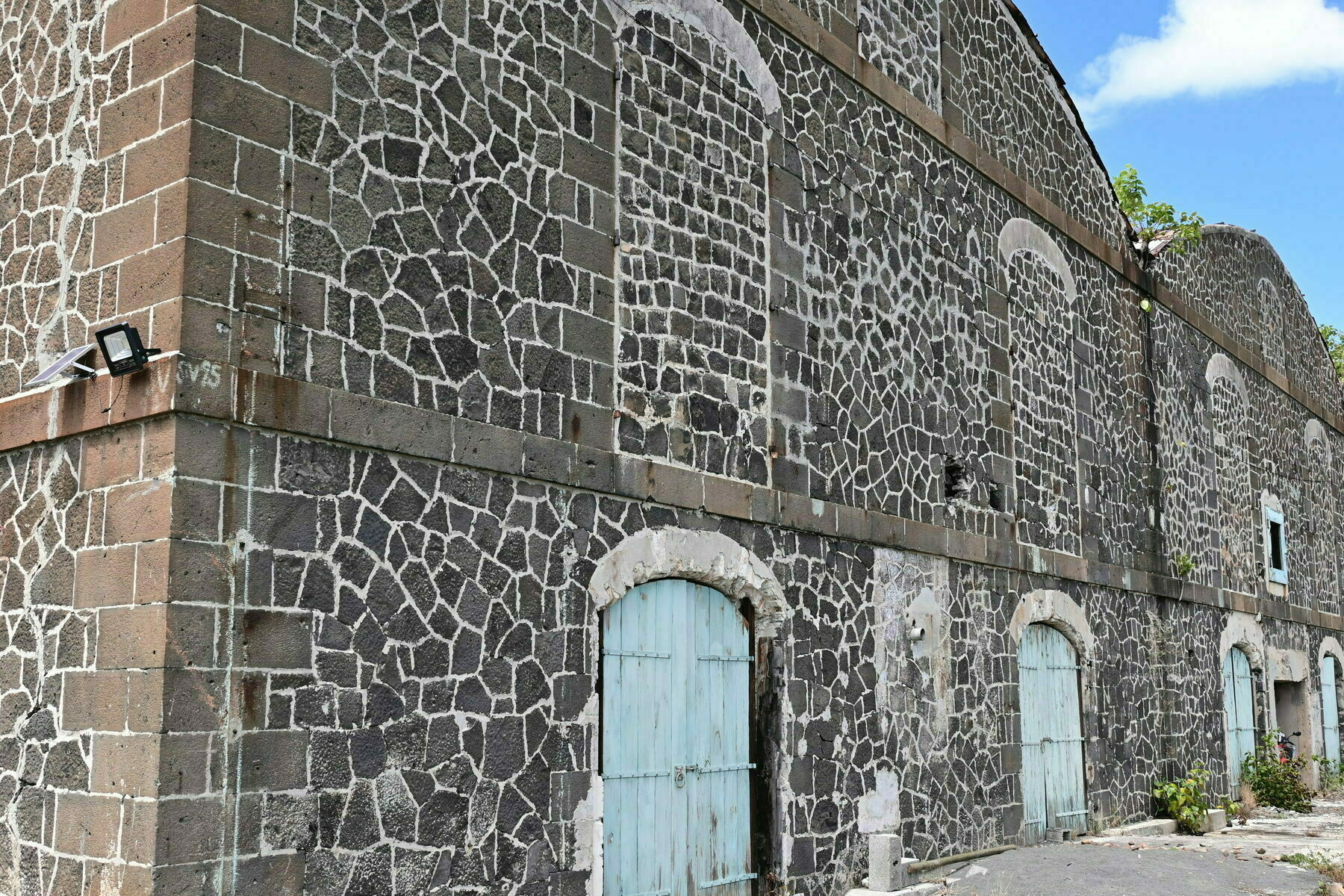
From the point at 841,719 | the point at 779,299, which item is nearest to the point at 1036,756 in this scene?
the point at 841,719

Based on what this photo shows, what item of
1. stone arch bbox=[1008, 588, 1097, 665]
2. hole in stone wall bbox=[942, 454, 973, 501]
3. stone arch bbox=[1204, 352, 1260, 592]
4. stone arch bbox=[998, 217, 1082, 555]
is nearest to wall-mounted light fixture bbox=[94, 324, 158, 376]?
hole in stone wall bbox=[942, 454, 973, 501]

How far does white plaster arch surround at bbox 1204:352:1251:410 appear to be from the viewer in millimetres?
19172

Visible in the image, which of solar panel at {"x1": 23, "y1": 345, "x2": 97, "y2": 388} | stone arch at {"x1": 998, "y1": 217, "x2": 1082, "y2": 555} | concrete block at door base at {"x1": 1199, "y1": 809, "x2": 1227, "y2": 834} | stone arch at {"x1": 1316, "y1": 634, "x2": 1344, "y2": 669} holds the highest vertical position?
stone arch at {"x1": 998, "y1": 217, "x2": 1082, "y2": 555}

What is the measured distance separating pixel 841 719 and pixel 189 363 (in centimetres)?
611

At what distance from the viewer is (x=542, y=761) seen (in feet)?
24.0

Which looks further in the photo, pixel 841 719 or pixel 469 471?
pixel 841 719

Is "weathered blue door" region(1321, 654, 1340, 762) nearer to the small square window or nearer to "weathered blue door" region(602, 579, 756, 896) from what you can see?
the small square window

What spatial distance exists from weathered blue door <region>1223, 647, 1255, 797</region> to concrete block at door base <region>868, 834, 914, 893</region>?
32.7 feet

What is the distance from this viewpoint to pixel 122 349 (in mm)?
5871

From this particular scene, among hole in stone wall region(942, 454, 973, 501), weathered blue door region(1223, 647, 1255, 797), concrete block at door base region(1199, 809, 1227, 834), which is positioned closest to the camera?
hole in stone wall region(942, 454, 973, 501)

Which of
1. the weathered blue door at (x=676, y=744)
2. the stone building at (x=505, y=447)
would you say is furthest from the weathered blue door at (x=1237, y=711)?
the weathered blue door at (x=676, y=744)

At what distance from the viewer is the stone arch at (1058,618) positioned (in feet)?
41.9

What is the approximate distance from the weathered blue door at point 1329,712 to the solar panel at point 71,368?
2187 centimetres

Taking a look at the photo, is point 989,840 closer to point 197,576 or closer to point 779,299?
point 779,299
